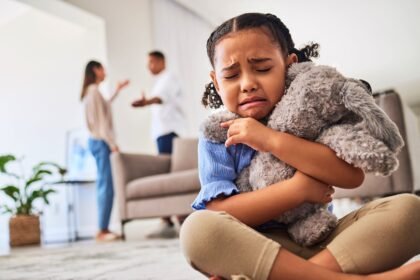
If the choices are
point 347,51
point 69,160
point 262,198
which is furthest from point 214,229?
point 69,160

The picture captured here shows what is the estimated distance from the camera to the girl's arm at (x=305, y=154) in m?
0.60

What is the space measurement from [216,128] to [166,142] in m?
2.47

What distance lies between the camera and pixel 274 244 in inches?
22.4

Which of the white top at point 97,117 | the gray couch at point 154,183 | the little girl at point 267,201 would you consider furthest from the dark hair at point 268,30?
the white top at point 97,117

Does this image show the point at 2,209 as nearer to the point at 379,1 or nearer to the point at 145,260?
the point at 145,260

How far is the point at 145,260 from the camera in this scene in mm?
1358

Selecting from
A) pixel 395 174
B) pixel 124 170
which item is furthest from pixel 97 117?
pixel 395 174

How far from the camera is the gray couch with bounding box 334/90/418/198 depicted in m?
1.88

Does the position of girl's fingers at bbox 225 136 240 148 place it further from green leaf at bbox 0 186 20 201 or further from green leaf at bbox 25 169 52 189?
green leaf at bbox 25 169 52 189

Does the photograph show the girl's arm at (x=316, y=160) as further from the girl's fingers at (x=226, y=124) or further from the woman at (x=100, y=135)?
the woman at (x=100, y=135)

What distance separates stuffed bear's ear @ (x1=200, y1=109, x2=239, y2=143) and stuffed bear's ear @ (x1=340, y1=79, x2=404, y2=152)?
187mm

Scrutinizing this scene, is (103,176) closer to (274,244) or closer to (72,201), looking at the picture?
(72,201)

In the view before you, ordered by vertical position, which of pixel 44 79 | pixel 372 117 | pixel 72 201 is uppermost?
pixel 44 79

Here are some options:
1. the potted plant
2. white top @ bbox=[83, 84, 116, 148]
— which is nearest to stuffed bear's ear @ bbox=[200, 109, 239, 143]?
white top @ bbox=[83, 84, 116, 148]
